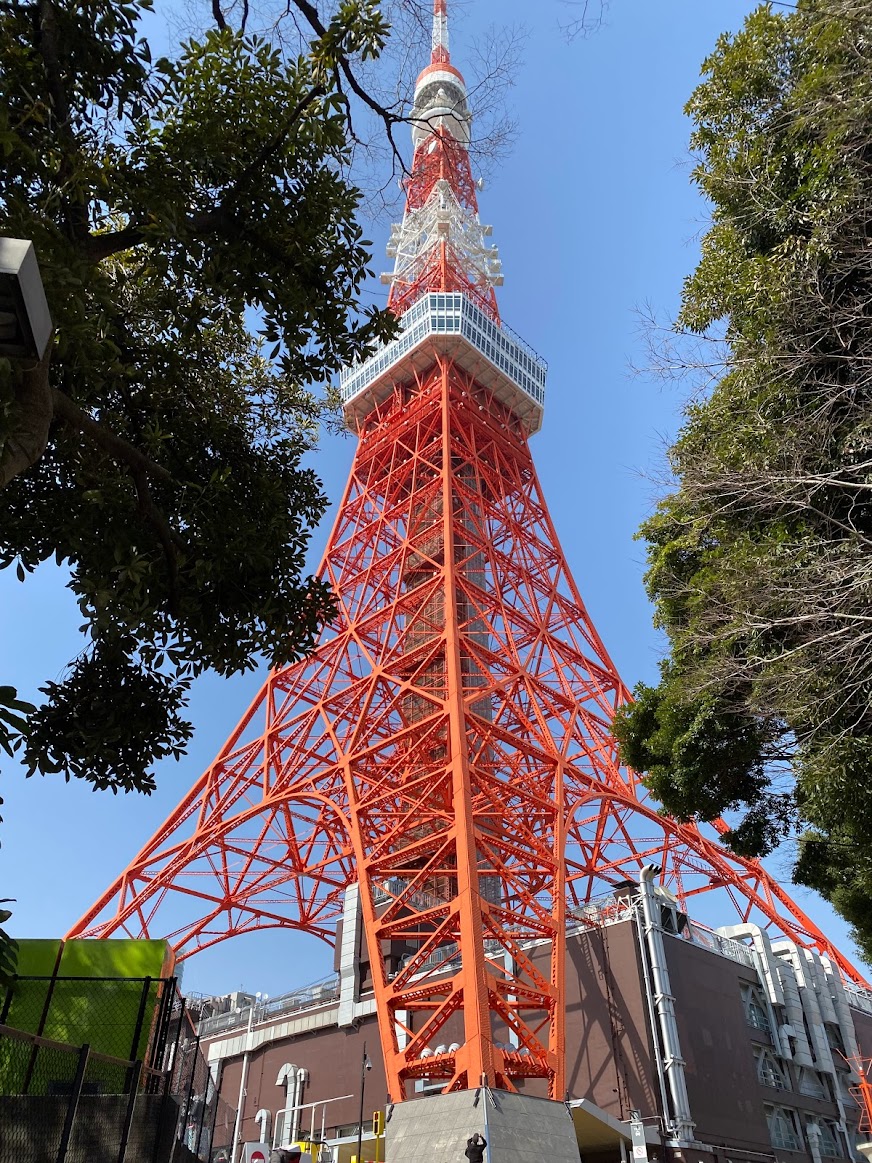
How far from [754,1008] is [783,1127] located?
8.91ft

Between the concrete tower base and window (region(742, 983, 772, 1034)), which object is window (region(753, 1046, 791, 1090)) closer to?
window (region(742, 983, 772, 1034))

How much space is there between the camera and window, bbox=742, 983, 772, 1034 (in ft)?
74.1

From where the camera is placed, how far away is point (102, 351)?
18.1 ft

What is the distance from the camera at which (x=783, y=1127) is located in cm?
2192

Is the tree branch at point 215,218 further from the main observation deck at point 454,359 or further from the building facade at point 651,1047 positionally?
the main observation deck at point 454,359

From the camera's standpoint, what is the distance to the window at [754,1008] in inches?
890

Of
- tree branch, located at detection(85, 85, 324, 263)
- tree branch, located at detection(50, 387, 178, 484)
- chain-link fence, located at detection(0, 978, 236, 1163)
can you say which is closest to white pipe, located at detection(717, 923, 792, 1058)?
chain-link fence, located at detection(0, 978, 236, 1163)

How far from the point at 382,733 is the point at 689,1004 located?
1060cm

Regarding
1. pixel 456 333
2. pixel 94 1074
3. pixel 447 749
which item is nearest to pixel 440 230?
pixel 456 333

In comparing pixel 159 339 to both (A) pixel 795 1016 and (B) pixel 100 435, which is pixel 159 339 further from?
(A) pixel 795 1016

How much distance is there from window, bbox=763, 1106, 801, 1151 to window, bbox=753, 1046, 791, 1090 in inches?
20.8

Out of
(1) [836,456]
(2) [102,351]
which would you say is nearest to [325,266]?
(2) [102,351]

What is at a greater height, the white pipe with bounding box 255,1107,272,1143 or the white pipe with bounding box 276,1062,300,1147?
the white pipe with bounding box 276,1062,300,1147

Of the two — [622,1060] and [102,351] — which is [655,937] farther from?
[102,351]
